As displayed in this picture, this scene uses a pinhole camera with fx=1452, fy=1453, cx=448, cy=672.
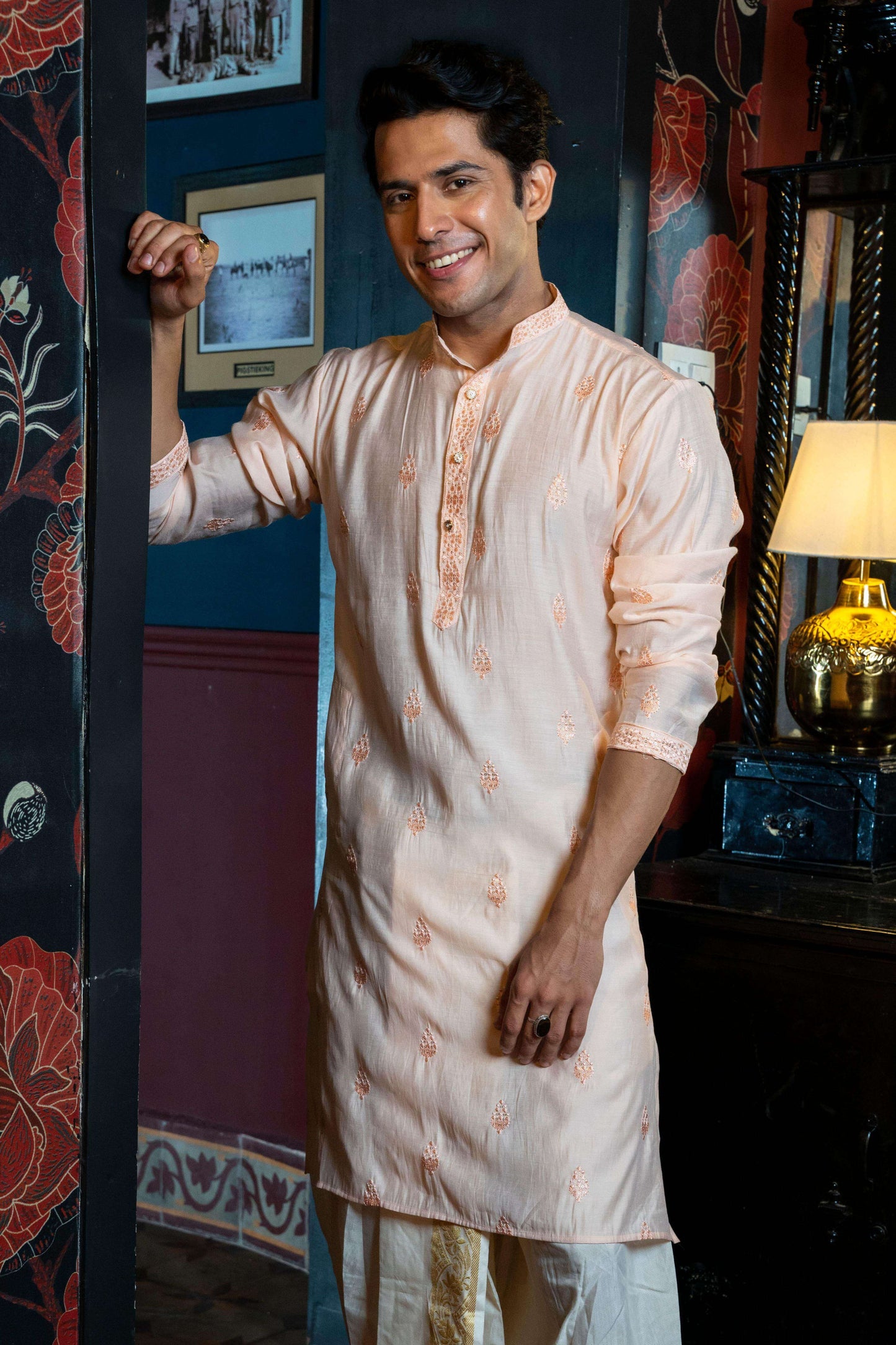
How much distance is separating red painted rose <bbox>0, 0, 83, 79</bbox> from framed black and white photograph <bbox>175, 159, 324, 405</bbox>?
2120 millimetres

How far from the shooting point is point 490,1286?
Answer: 1.68 meters

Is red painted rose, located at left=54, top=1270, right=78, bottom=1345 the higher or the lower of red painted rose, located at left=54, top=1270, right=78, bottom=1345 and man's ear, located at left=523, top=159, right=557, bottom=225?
the lower

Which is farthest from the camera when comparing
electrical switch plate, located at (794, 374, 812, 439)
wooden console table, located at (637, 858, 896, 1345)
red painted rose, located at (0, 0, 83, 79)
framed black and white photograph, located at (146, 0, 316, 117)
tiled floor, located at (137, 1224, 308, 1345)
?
framed black and white photograph, located at (146, 0, 316, 117)

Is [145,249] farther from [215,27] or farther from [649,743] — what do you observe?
[215,27]

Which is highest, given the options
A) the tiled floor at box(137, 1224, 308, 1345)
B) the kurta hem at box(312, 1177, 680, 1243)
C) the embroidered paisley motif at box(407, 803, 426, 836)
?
the embroidered paisley motif at box(407, 803, 426, 836)

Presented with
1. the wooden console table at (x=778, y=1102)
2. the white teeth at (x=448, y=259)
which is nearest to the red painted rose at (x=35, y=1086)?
the white teeth at (x=448, y=259)

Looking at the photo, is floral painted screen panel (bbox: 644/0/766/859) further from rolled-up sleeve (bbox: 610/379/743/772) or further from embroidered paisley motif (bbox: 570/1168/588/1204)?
embroidered paisley motif (bbox: 570/1168/588/1204)

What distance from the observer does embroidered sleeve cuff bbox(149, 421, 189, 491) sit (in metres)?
1.61

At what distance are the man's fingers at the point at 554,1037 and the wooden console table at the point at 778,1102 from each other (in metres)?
0.64

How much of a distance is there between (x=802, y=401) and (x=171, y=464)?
4.80 ft

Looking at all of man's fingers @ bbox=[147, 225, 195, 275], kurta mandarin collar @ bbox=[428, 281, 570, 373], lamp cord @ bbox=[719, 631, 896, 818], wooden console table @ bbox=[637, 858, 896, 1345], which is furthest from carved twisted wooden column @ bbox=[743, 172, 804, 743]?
man's fingers @ bbox=[147, 225, 195, 275]

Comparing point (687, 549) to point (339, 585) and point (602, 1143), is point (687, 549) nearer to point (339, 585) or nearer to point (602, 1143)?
point (339, 585)

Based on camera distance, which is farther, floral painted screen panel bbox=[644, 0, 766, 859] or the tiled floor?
the tiled floor

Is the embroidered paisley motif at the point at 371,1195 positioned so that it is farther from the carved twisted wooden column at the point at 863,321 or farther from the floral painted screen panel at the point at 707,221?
the carved twisted wooden column at the point at 863,321
